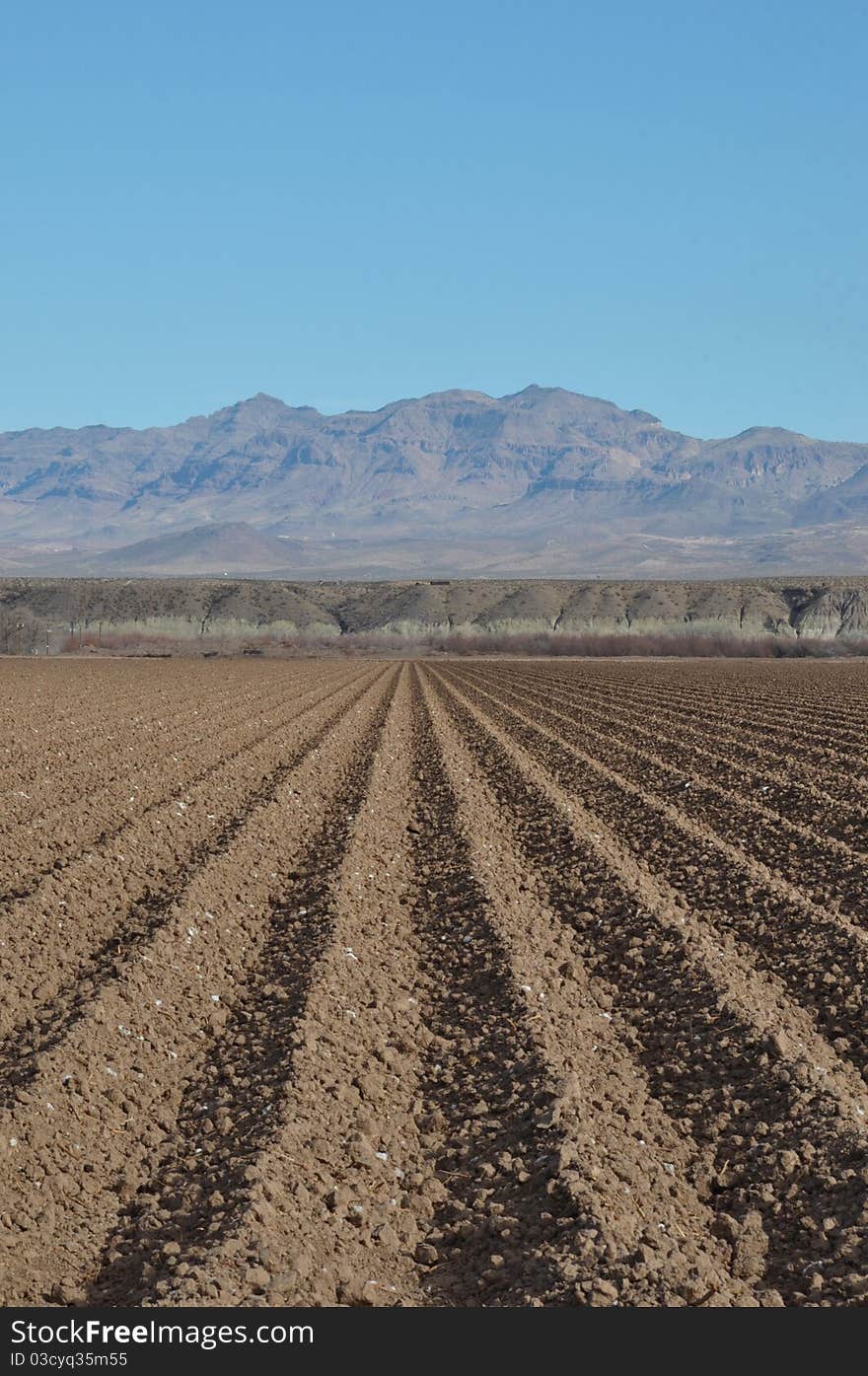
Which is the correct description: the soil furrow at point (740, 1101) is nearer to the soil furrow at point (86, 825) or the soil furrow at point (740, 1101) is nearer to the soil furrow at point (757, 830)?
the soil furrow at point (757, 830)

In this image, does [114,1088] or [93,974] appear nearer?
[114,1088]

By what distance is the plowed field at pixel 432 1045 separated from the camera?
5.42 m

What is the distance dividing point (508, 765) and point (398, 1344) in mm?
15462

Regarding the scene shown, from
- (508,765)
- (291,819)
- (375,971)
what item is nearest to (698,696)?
(508,765)

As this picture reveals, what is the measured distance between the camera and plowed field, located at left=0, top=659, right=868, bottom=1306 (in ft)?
17.8

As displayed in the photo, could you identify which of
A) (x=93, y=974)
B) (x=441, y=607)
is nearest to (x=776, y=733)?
(x=93, y=974)

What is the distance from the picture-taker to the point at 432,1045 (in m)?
7.86

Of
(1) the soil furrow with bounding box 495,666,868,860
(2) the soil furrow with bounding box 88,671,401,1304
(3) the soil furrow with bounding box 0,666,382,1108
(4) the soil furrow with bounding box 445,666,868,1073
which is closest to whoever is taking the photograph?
(2) the soil furrow with bounding box 88,671,401,1304

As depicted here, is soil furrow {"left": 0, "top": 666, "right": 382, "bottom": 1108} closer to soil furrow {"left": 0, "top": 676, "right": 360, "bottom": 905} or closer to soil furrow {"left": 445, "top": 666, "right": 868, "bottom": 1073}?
soil furrow {"left": 0, "top": 676, "right": 360, "bottom": 905}

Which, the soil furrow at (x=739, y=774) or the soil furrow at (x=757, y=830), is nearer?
the soil furrow at (x=757, y=830)

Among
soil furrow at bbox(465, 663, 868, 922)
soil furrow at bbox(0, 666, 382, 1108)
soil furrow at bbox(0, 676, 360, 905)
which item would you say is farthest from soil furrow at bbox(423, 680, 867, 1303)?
soil furrow at bbox(0, 676, 360, 905)

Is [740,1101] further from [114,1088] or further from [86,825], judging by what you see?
[86,825]

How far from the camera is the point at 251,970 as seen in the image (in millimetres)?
9312

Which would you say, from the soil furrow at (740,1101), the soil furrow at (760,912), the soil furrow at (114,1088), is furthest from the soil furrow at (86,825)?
the soil furrow at (760,912)
